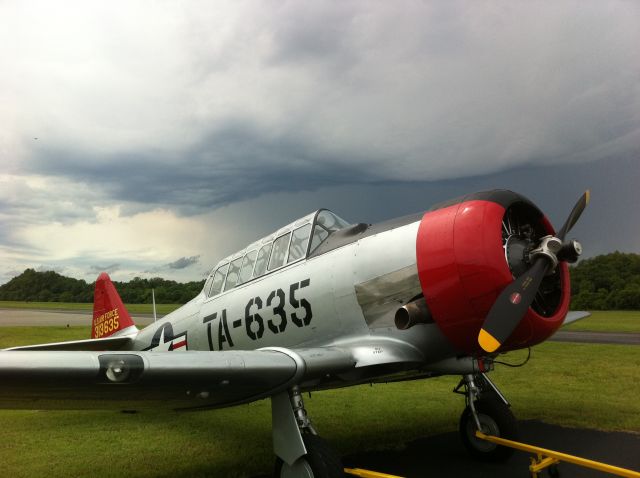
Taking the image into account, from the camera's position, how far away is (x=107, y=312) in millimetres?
9992

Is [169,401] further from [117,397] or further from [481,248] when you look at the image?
[481,248]

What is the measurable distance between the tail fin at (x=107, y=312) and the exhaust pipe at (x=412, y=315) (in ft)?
23.1

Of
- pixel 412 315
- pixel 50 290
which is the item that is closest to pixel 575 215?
pixel 412 315

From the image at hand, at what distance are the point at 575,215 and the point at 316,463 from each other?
309cm

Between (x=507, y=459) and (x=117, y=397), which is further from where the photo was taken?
(x=507, y=459)

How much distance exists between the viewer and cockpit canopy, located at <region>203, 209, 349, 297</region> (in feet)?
17.0

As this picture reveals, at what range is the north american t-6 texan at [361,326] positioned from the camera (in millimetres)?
3533

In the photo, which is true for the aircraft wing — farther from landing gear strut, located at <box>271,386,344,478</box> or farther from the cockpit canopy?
the cockpit canopy

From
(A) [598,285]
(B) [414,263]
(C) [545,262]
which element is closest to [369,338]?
(B) [414,263]

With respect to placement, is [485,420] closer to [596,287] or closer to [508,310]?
[508,310]

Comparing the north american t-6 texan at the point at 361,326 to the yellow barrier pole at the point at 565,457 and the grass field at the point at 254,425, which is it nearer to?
the yellow barrier pole at the point at 565,457

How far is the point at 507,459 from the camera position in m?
5.13

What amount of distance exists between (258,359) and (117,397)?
1.14 metres


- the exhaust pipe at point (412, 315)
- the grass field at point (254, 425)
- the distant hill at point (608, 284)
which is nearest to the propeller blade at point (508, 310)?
the exhaust pipe at point (412, 315)
